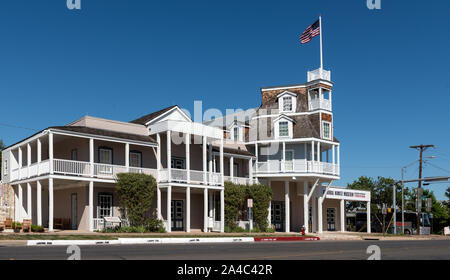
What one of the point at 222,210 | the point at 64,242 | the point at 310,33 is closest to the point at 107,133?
the point at 222,210

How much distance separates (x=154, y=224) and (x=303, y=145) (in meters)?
15.5

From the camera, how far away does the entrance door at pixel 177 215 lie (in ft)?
117

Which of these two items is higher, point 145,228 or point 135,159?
point 135,159

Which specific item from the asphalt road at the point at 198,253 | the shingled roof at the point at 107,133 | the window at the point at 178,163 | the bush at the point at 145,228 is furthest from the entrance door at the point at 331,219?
the asphalt road at the point at 198,253

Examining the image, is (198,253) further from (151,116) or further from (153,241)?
(151,116)

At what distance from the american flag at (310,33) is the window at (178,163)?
535 inches

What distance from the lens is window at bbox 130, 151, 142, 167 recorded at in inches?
1331

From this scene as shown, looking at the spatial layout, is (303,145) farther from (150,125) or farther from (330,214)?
(150,125)

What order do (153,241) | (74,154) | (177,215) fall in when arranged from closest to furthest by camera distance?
(153,241) < (74,154) < (177,215)

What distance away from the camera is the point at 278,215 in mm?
43344

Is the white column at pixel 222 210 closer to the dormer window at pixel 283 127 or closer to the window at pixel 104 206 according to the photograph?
the window at pixel 104 206

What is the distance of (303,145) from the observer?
41438mm

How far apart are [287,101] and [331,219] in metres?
13.1
